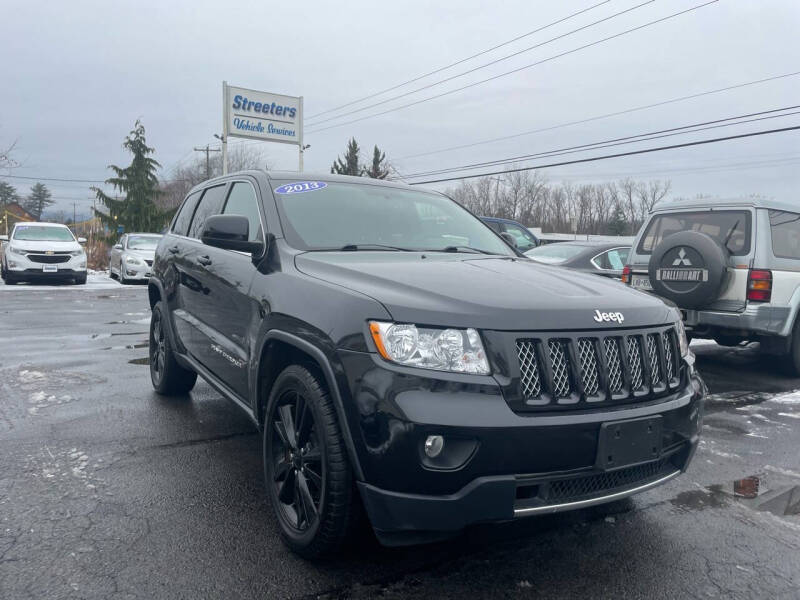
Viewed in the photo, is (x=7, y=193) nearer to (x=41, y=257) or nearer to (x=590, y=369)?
(x=41, y=257)

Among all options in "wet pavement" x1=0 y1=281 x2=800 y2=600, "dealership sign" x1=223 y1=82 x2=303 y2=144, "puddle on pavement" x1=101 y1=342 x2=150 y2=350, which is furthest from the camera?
"dealership sign" x1=223 y1=82 x2=303 y2=144

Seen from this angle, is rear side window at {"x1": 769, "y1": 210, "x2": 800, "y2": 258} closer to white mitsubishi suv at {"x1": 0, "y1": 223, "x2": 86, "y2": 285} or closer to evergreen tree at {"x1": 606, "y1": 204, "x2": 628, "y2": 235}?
white mitsubishi suv at {"x1": 0, "y1": 223, "x2": 86, "y2": 285}

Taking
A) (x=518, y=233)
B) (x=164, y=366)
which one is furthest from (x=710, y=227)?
(x=518, y=233)

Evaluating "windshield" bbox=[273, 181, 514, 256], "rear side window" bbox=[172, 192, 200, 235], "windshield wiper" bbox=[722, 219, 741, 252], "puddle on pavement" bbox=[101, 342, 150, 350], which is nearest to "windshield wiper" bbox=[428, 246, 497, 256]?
"windshield" bbox=[273, 181, 514, 256]

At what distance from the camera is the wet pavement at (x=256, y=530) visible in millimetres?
2726

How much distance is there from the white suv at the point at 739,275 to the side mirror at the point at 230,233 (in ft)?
16.8

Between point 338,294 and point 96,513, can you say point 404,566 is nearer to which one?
point 338,294

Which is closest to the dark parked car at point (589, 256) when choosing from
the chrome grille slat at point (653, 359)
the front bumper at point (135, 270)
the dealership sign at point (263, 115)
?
the chrome grille slat at point (653, 359)

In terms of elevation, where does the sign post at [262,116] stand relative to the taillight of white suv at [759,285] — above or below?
above

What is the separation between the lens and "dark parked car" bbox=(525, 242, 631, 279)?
31.6 feet

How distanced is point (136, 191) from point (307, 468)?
39.6 metres

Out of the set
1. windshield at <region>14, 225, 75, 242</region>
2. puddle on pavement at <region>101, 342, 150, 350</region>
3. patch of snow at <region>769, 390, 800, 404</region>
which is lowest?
puddle on pavement at <region>101, 342, 150, 350</region>

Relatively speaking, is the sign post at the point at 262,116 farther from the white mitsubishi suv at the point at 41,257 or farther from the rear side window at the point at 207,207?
the rear side window at the point at 207,207

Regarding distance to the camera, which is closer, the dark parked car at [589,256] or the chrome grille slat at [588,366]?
the chrome grille slat at [588,366]
